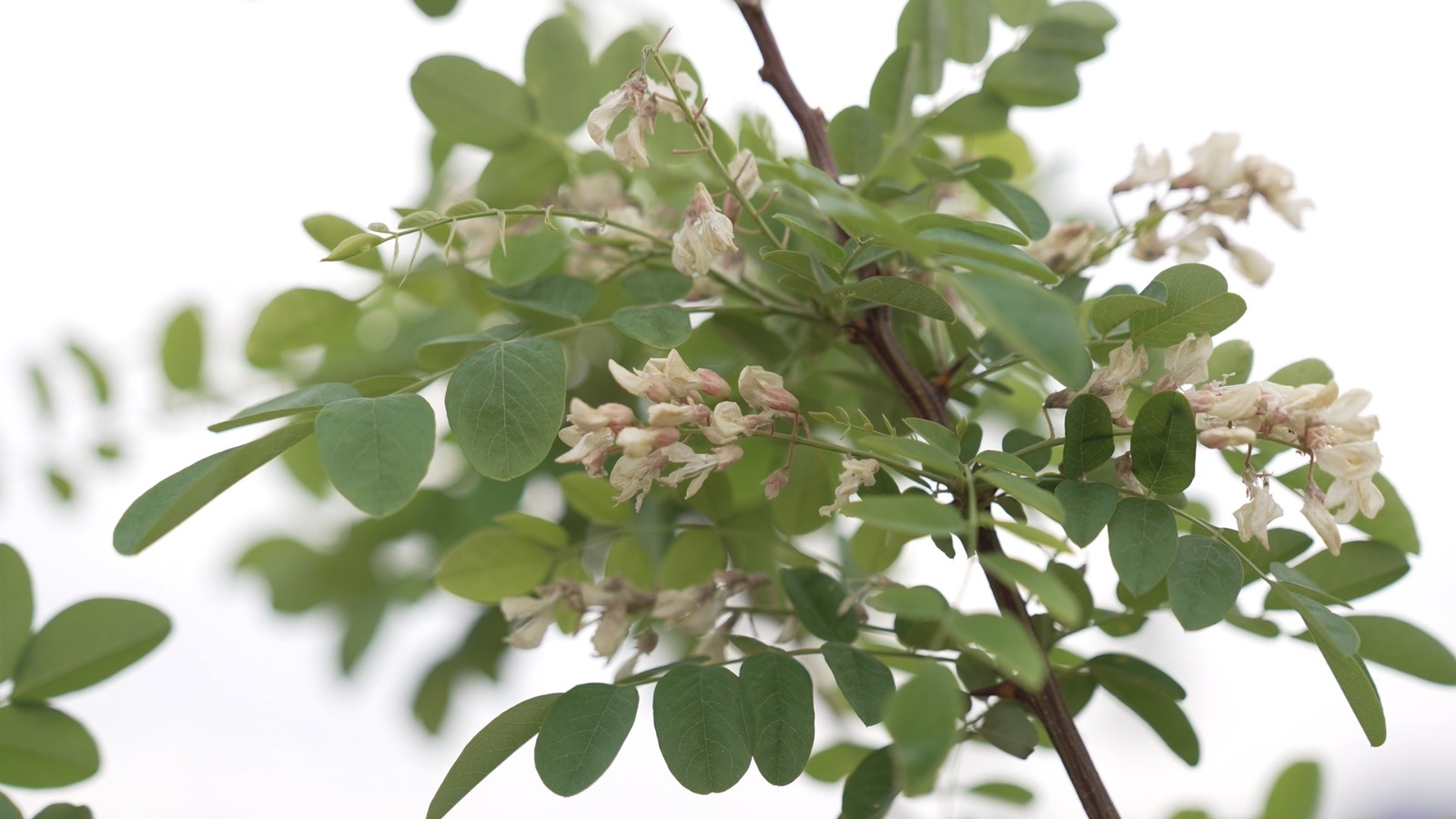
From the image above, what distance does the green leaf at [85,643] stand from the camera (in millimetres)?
520

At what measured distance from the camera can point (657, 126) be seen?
597 millimetres

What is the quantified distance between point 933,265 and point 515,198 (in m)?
0.37

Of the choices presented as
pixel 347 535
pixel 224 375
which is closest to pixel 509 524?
pixel 347 535

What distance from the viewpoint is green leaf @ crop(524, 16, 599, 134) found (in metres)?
0.60

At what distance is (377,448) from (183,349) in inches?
24.3

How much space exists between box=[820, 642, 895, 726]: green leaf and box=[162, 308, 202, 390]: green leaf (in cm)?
68

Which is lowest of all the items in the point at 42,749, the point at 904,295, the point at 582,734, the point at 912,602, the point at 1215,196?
the point at 42,749

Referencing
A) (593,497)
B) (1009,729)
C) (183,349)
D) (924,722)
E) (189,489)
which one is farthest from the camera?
(183,349)

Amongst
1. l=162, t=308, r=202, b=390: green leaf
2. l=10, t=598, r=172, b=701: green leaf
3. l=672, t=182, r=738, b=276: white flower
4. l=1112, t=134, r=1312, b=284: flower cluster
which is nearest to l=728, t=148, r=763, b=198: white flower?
l=672, t=182, r=738, b=276: white flower

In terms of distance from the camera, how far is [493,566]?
0.56 meters

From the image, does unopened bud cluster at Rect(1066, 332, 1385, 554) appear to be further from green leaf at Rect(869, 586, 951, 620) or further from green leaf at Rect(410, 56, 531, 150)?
green leaf at Rect(410, 56, 531, 150)

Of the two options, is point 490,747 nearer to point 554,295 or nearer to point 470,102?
point 554,295

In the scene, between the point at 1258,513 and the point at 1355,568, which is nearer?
the point at 1258,513

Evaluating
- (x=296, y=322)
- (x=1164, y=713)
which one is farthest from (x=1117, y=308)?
(x=296, y=322)
